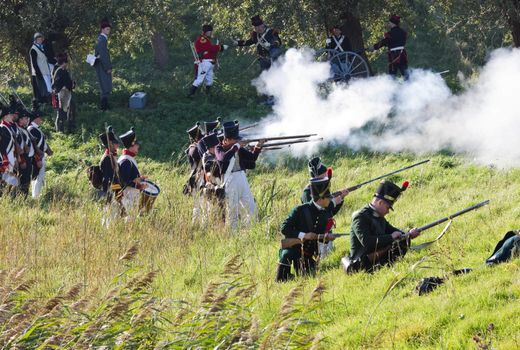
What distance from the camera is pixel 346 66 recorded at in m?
19.0

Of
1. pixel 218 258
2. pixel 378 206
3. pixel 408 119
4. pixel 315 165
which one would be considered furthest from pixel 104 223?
pixel 408 119

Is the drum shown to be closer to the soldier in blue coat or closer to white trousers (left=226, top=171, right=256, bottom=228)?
white trousers (left=226, top=171, right=256, bottom=228)

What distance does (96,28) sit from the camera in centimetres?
2144

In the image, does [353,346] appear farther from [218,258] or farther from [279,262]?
[218,258]

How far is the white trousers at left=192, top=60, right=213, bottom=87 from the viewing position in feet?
68.3

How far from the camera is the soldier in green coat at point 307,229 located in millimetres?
9352

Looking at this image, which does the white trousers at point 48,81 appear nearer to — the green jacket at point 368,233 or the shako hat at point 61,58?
the shako hat at point 61,58

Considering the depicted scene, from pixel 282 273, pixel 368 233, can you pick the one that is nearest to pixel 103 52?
pixel 282 273

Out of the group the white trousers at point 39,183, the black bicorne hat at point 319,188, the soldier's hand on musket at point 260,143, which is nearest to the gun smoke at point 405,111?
the soldier's hand on musket at point 260,143

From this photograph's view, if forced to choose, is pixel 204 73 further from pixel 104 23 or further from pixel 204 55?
pixel 104 23

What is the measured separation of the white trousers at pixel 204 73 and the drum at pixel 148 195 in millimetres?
8028

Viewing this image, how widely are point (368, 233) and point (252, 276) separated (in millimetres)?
1141

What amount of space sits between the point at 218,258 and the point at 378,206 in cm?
241

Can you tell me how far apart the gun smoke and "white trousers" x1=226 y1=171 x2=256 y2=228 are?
337cm
